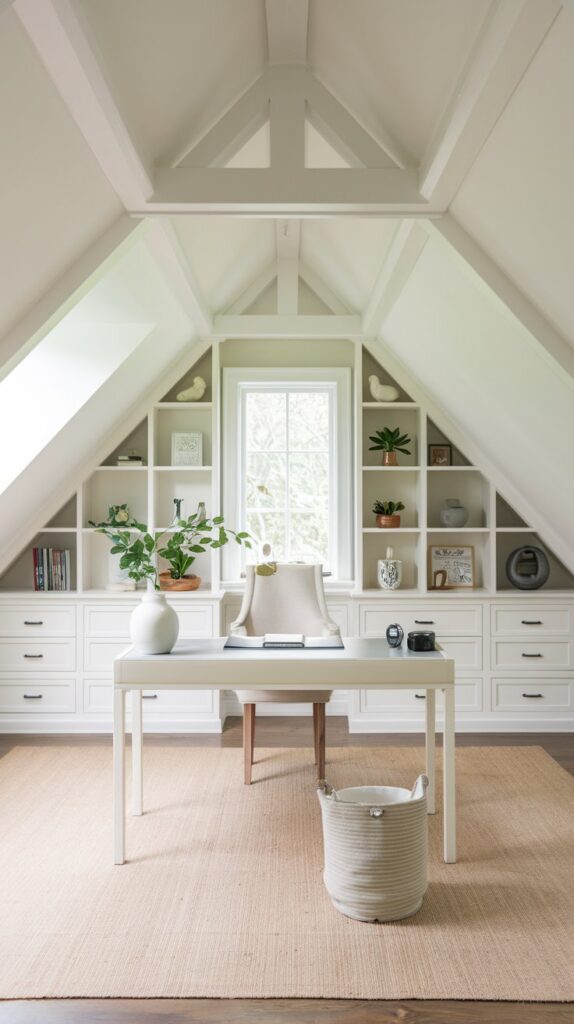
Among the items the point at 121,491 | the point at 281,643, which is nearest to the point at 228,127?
the point at 281,643

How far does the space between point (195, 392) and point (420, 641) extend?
250 cm

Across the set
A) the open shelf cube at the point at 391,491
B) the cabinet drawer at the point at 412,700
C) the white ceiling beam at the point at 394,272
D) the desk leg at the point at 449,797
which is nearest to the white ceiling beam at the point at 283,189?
the white ceiling beam at the point at 394,272

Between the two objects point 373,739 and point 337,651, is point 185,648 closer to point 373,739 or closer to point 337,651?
point 337,651

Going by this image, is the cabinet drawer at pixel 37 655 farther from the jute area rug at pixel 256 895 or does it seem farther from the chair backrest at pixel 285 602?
the chair backrest at pixel 285 602

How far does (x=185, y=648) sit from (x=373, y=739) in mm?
1697

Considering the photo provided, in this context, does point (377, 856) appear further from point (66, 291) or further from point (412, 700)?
point (412, 700)

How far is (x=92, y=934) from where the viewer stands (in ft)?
8.03

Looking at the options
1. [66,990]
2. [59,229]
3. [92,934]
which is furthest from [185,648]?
[59,229]

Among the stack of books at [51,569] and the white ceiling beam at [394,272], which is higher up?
the white ceiling beam at [394,272]

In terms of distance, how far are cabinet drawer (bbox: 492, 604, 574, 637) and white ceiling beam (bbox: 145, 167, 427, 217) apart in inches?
102

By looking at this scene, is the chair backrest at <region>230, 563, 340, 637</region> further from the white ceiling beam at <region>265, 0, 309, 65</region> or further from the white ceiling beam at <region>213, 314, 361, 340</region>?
the white ceiling beam at <region>265, 0, 309, 65</region>

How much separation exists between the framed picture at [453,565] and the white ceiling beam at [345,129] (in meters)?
2.68

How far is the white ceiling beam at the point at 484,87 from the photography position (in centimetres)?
181

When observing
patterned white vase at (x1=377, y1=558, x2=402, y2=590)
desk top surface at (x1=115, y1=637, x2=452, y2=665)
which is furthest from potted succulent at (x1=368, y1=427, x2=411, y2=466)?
desk top surface at (x1=115, y1=637, x2=452, y2=665)
